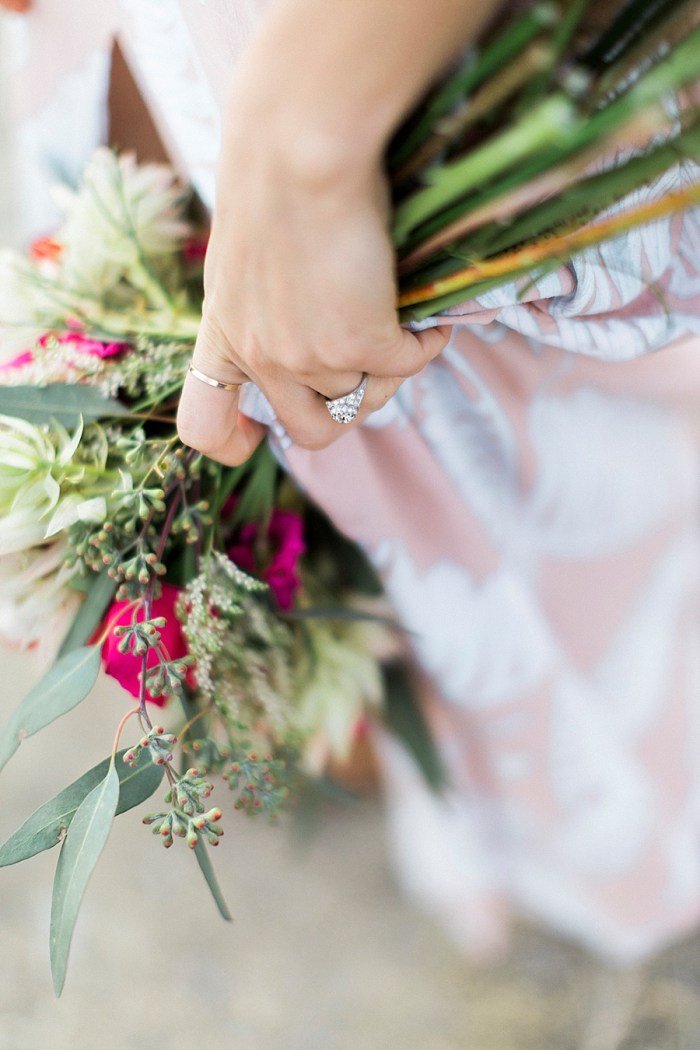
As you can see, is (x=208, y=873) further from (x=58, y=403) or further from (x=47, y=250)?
(x=47, y=250)

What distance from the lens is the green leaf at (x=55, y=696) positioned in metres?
0.42

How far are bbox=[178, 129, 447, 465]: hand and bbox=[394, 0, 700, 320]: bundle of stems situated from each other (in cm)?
3

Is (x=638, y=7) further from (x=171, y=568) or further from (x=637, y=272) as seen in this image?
(x=171, y=568)

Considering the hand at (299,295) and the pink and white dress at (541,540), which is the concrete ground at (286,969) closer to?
the pink and white dress at (541,540)

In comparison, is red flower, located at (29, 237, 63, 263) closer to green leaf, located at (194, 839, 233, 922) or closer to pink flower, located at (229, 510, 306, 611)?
pink flower, located at (229, 510, 306, 611)

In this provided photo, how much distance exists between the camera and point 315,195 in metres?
0.27

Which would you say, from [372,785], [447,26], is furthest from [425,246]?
[372,785]

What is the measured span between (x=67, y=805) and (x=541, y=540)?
1.52ft

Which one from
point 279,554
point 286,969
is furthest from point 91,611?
point 286,969

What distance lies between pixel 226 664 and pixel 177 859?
0.69 meters

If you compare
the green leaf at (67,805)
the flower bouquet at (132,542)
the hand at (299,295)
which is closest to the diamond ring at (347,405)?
the hand at (299,295)

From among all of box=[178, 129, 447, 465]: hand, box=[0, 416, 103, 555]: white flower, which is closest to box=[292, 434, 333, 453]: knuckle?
box=[178, 129, 447, 465]: hand

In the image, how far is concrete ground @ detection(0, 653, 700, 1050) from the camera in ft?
3.08

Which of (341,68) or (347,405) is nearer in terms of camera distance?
(341,68)
